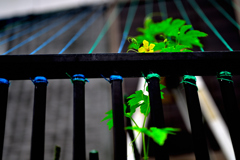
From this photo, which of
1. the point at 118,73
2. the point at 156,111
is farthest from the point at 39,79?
the point at 156,111

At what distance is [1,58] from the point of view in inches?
23.9

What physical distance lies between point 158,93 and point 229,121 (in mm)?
251

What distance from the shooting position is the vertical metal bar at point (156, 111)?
598 millimetres

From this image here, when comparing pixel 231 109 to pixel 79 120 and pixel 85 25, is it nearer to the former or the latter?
pixel 79 120

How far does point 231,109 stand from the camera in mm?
646

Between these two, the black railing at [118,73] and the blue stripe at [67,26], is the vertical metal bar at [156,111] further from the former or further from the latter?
the blue stripe at [67,26]

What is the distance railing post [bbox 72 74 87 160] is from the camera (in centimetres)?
59

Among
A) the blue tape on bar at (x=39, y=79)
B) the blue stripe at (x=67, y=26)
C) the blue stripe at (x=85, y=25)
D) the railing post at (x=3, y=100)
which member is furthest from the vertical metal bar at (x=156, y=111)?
the blue stripe at (x=67, y=26)

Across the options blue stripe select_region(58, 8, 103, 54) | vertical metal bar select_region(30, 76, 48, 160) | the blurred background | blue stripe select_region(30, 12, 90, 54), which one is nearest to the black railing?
vertical metal bar select_region(30, 76, 48, 160)

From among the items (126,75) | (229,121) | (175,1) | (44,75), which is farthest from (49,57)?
(175,1)

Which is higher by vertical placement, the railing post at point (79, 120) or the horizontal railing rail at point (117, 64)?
the horizontal railing rail at point (117, 64)

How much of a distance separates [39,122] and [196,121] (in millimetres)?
506

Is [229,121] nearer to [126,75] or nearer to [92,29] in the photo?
[126,75]

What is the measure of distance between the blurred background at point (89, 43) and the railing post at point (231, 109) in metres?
1.70
